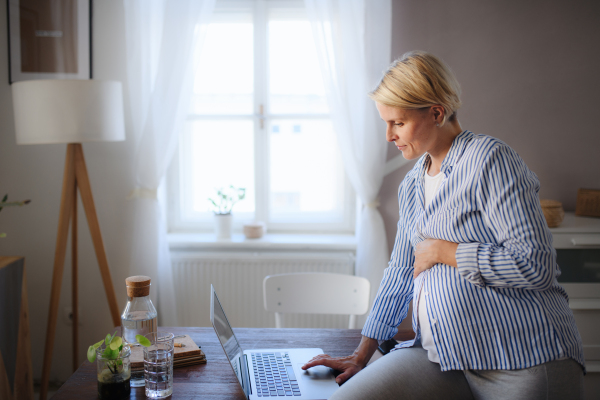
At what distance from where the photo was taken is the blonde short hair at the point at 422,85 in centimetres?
118

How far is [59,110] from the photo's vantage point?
2135 millimetres

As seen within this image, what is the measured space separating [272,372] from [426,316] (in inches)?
17.6

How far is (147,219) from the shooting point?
8.70ft

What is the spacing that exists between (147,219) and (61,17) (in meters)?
1.23

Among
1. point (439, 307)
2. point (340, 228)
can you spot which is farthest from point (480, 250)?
point (340, 228)

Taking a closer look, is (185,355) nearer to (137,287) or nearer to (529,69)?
(137,287)

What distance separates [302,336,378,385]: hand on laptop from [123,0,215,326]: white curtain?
1.53m

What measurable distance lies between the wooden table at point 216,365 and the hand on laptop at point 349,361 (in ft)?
0.18

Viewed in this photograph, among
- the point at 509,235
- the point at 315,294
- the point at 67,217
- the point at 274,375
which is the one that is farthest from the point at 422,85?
the point at 67,217

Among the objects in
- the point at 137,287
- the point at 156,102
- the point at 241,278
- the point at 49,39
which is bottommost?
the point at 241,278

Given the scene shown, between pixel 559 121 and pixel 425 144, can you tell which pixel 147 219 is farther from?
pixel 559 121

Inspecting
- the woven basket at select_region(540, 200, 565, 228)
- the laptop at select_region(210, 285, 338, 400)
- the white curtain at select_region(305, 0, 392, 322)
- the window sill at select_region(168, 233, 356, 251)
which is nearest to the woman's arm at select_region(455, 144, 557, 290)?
the laptop at select_region(210, 285, 338, 400)

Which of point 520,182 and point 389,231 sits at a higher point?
point 520,182

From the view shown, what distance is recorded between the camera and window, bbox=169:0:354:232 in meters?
2.86
